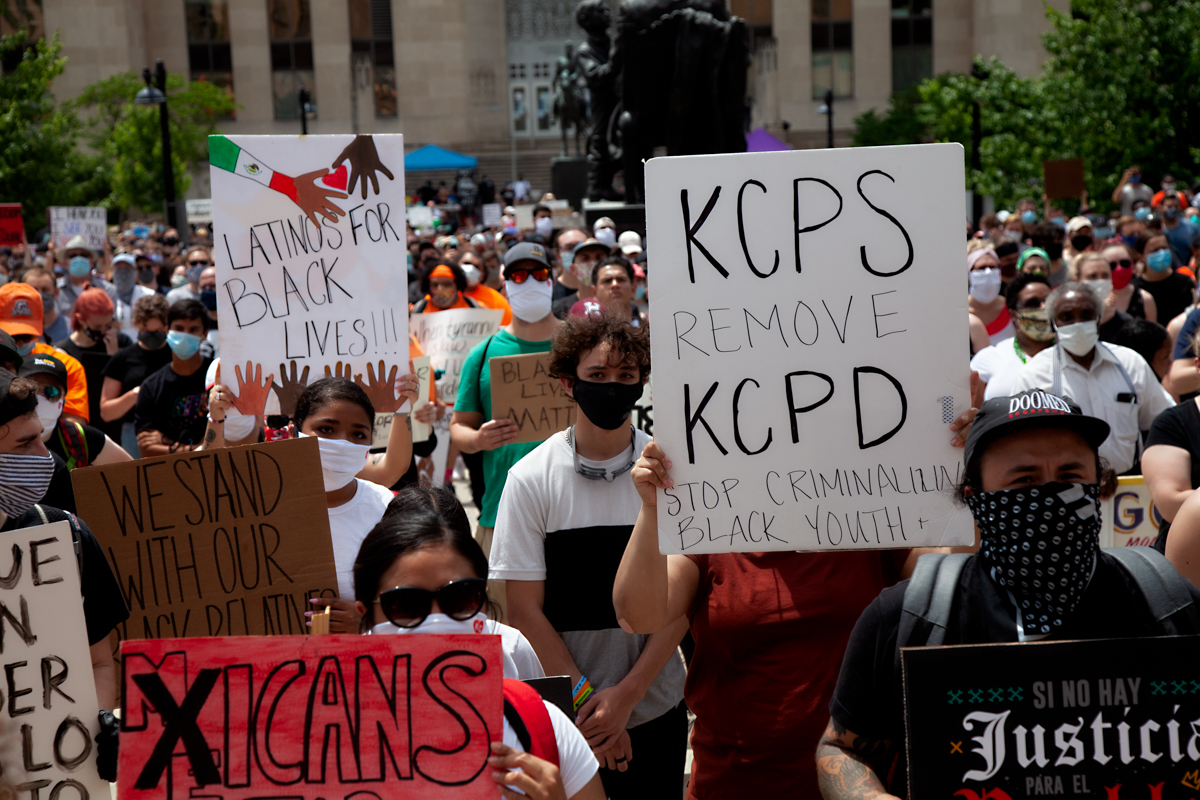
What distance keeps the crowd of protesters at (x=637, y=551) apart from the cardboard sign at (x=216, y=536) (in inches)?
6.4

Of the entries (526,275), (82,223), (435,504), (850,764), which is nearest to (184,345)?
(526,275)

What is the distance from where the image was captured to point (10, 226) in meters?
16.3

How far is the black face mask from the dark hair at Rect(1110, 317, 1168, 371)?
14.8 ft

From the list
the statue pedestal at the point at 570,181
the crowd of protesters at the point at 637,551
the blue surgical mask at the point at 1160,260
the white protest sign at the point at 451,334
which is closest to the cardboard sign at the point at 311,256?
the crowd of protesters at the point at 637,551

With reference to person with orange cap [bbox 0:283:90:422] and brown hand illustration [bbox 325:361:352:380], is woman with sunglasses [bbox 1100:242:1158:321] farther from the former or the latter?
person with orange cap [bbox 0:283:90:422]

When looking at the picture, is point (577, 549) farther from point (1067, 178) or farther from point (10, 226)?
point (1067, 178)

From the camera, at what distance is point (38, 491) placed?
286 cm

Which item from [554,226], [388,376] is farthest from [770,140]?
[388,376]

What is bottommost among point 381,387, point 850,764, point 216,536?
point 850,764

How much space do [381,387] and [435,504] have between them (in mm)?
2078

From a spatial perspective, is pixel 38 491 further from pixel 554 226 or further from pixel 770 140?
pixel 770 140

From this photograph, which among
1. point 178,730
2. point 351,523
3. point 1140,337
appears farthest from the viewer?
point 1140,337

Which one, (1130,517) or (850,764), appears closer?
(850,764)

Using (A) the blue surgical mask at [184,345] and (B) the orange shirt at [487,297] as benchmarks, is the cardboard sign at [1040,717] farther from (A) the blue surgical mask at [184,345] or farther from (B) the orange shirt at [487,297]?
(B) the orange shirt at [487,297]
